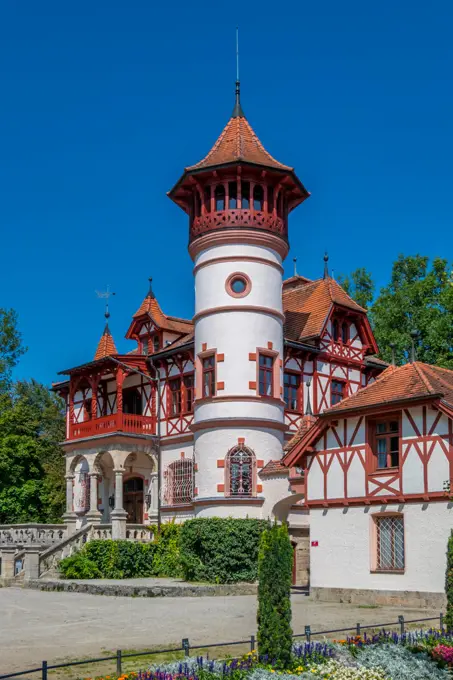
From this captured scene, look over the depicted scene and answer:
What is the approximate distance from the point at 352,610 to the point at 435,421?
16.9ft

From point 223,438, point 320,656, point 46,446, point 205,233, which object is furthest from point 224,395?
point 46,446

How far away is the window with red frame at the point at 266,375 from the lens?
32844 millimetres

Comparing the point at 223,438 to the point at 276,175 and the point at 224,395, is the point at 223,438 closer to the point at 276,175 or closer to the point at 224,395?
the point at 224,395

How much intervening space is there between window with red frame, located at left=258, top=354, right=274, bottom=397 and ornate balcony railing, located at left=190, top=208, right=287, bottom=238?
4733 mm

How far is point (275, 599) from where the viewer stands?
41.1 feet

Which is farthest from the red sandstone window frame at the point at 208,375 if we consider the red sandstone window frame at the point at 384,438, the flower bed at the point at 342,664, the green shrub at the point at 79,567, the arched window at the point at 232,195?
the flower bed at the point at 342,664

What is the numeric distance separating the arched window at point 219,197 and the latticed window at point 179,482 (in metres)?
10.2

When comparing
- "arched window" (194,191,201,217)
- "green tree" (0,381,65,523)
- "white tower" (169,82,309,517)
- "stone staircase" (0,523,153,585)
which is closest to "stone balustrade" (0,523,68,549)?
"stone staircase" (0,523,153,585)

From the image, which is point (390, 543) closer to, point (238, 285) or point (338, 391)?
point (238, 285)

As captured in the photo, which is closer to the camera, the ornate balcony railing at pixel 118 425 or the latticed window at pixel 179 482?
the latticed window at pixel 179 482

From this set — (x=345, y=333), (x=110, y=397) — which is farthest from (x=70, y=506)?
(x=345, y=333)

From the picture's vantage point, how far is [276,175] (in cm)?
3338

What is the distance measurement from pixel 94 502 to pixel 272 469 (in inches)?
386

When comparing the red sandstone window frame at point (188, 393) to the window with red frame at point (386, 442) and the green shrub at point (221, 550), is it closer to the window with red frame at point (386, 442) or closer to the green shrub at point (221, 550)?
the green shrub at point (221, 550)
